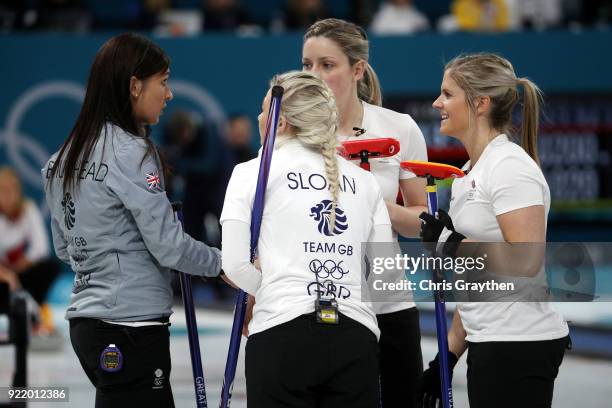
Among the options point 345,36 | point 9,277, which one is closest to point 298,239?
point 345,36

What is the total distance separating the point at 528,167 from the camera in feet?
11.3

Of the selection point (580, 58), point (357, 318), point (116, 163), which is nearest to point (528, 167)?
point (357, 318)

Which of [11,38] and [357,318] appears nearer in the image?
[357,318]

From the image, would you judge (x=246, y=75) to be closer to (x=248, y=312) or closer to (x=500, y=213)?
(x=248, y=312)

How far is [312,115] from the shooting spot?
10.8 feet

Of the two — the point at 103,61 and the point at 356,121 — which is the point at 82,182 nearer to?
the point at 103,61

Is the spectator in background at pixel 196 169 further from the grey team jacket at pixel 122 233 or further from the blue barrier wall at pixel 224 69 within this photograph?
the grey team jacket at pixel 122 233

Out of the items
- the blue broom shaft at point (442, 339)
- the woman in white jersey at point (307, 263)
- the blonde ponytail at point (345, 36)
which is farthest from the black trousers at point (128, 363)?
the blonde ponytail at point (345, 36)

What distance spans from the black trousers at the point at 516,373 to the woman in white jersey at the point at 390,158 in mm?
568

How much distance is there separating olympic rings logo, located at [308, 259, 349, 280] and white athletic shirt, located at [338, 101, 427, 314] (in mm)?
884

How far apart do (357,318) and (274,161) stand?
54 centimetres

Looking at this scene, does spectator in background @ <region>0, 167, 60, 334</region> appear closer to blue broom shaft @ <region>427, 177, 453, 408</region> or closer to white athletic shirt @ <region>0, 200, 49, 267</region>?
white athletic shirt @ <region>0, 200, 49, 267</region>

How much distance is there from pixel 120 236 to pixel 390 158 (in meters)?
1.12

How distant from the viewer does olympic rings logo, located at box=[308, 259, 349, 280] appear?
317 centimetres
